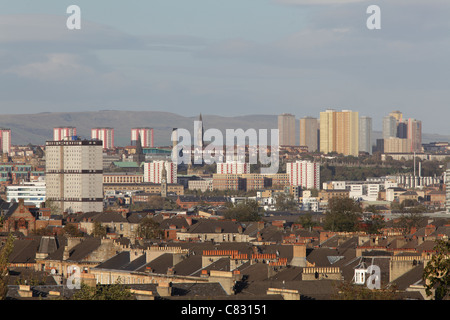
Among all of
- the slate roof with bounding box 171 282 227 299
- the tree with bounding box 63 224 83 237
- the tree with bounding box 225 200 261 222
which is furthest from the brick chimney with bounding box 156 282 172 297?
the tree with bounding box 225 200 261 222

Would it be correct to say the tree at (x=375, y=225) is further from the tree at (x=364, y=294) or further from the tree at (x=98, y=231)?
the tree at (x=364, y=294)

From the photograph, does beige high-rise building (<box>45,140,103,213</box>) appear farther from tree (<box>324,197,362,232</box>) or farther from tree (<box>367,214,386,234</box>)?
tree (<box>367,214,386,234</box>)

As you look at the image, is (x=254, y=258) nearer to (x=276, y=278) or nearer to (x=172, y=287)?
(x=276, y=278)

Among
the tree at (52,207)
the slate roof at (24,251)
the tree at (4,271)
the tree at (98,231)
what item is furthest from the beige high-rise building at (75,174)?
the tree at (4,271)

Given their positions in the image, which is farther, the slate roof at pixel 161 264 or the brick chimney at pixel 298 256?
the brick chimney at pixel 298 256

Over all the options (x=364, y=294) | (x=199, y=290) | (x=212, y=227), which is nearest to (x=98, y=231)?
(x=212, y=227)

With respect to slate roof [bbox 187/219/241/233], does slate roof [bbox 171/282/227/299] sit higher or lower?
higher

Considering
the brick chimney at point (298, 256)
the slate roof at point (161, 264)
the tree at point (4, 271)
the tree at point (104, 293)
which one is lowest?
the slate roof at point (161, 264)
